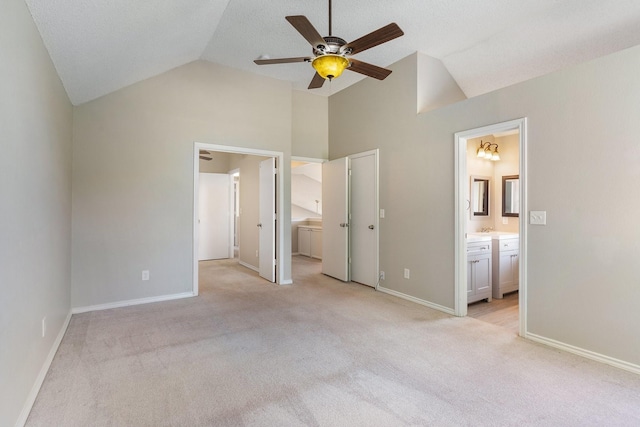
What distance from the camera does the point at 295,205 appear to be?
968 centimetres

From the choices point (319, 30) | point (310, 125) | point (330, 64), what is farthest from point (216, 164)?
point (330, 64)

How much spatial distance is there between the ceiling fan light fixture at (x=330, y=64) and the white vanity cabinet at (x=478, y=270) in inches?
103

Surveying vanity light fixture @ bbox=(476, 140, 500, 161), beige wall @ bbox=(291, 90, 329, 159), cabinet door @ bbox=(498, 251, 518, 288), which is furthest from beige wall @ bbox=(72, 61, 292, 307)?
cabinet door @ bbox=(498, 251, 518, 288)

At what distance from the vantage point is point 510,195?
479 cm

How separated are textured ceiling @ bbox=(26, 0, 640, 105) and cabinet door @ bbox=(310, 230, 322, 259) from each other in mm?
4459

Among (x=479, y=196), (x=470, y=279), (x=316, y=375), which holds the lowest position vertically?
(x=316, y=375)

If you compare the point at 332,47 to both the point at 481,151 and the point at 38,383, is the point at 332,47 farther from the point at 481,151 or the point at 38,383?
the point at 481,151

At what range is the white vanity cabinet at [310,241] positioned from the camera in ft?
25.5

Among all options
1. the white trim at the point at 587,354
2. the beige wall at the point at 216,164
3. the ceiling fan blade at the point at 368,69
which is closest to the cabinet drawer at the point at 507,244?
the white trim at the point at 587,354

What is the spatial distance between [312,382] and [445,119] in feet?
9.88

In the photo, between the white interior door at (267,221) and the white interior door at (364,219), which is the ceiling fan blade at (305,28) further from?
the white interior door at (267,221)

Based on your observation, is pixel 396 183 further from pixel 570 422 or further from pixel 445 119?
pixel 570 422

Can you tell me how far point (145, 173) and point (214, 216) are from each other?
3.39m

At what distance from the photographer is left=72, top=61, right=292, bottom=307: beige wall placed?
364 cm
